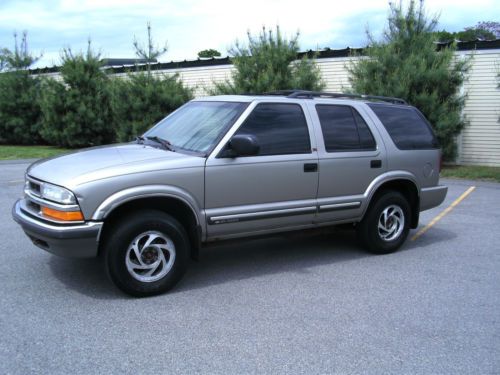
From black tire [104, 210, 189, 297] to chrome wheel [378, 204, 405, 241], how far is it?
276 centimetres

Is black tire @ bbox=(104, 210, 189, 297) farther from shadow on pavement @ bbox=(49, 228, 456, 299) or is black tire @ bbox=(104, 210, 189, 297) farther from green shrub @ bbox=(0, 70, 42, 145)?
green shrub @ bbox=(0, 70, 42, 145)

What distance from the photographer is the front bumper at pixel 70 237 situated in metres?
4.21

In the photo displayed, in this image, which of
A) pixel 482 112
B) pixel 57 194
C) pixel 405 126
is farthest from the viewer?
pixel 482 112

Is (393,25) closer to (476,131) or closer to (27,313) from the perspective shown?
(476,131)

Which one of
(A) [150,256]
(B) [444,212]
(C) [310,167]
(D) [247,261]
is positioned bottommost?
(B) [444,212]

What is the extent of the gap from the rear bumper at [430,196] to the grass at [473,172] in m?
7.53

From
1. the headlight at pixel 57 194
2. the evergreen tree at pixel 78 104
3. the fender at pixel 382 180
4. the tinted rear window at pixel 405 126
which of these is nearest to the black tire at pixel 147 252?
the headlight at pixel 57 194

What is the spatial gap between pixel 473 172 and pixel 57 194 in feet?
42.2

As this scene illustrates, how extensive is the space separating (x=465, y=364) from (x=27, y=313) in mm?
3523

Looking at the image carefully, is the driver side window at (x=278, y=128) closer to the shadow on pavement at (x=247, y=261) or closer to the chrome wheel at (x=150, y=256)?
the shadow on pavement at (x=247, y=261)

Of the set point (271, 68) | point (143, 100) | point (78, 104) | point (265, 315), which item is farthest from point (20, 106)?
point (265, 315)

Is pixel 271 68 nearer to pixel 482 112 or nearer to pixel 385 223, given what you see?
pixel 482 112

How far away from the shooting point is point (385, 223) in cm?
632

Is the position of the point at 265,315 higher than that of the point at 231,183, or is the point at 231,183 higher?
the point at 231,183
